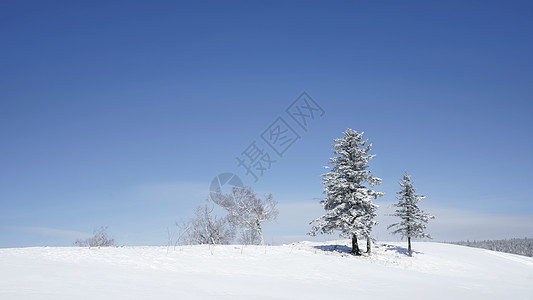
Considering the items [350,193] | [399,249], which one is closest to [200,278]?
[350,193]

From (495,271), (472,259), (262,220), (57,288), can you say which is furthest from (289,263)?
(472,259)

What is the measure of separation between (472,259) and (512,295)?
1108 inches

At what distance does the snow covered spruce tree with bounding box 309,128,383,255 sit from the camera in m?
28.4

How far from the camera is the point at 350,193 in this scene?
2944 cm

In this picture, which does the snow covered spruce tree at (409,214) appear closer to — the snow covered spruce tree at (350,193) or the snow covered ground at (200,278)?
the snow covered spruce tree at (350,193)

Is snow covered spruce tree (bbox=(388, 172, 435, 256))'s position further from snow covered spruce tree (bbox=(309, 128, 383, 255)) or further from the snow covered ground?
the snow covered ground

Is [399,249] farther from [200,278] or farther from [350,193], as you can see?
[200,278]

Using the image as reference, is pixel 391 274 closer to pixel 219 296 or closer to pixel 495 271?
pixel 219 296

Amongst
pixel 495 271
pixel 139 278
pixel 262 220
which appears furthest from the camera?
pixel 262 220

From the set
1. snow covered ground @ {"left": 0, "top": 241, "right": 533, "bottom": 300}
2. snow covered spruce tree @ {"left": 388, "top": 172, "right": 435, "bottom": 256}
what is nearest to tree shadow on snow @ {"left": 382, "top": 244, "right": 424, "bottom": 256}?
snow covered spruce tree @ {"left": 388, "top": 172, "right": 435, "bottom": 256}

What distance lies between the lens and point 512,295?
11.2 m

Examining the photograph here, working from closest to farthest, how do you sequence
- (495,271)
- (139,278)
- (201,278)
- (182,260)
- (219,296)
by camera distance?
(219,296) → (139,278) → (201,278) → (182,260) → (495,271)

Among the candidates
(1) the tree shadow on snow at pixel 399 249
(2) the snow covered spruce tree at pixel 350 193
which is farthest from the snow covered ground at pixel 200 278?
(1) the tree shadow on snow at pixel 399 249

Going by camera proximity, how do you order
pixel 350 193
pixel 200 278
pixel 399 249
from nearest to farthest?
1. pixel 200 278
2. pixel 350 193
3. pixel 399 249
